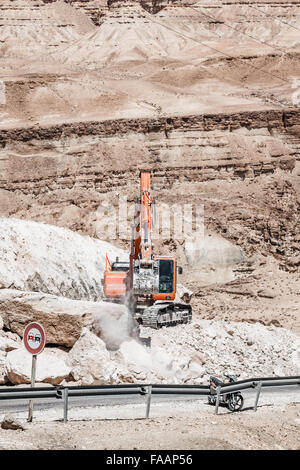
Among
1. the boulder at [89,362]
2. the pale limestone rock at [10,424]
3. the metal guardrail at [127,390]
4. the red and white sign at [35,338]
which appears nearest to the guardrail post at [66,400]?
the metal guardrail at [127,390]

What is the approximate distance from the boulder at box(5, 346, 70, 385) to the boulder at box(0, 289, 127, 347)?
0.80 metres

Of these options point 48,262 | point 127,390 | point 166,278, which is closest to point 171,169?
point 166,278

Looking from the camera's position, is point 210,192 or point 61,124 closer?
point 210,192

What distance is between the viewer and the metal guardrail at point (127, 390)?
10.2 meters

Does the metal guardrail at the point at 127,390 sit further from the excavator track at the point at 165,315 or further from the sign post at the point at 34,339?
the excavator track at the point at 165,315

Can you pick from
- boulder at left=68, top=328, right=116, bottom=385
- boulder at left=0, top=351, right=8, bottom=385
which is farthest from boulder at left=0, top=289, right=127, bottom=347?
boulder at left=0, top=351, right=8, bottom=385

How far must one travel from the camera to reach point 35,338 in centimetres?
1024

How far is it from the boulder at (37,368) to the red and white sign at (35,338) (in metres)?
2.45

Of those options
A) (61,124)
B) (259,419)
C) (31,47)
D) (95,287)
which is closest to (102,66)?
(31,47)

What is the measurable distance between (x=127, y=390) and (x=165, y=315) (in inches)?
359

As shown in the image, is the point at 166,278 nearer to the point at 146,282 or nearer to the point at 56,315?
the point at 146,282

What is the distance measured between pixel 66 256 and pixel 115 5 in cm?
6609

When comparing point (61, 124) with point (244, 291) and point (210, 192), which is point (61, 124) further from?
point (244, 291)

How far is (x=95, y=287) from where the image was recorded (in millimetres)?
21859
